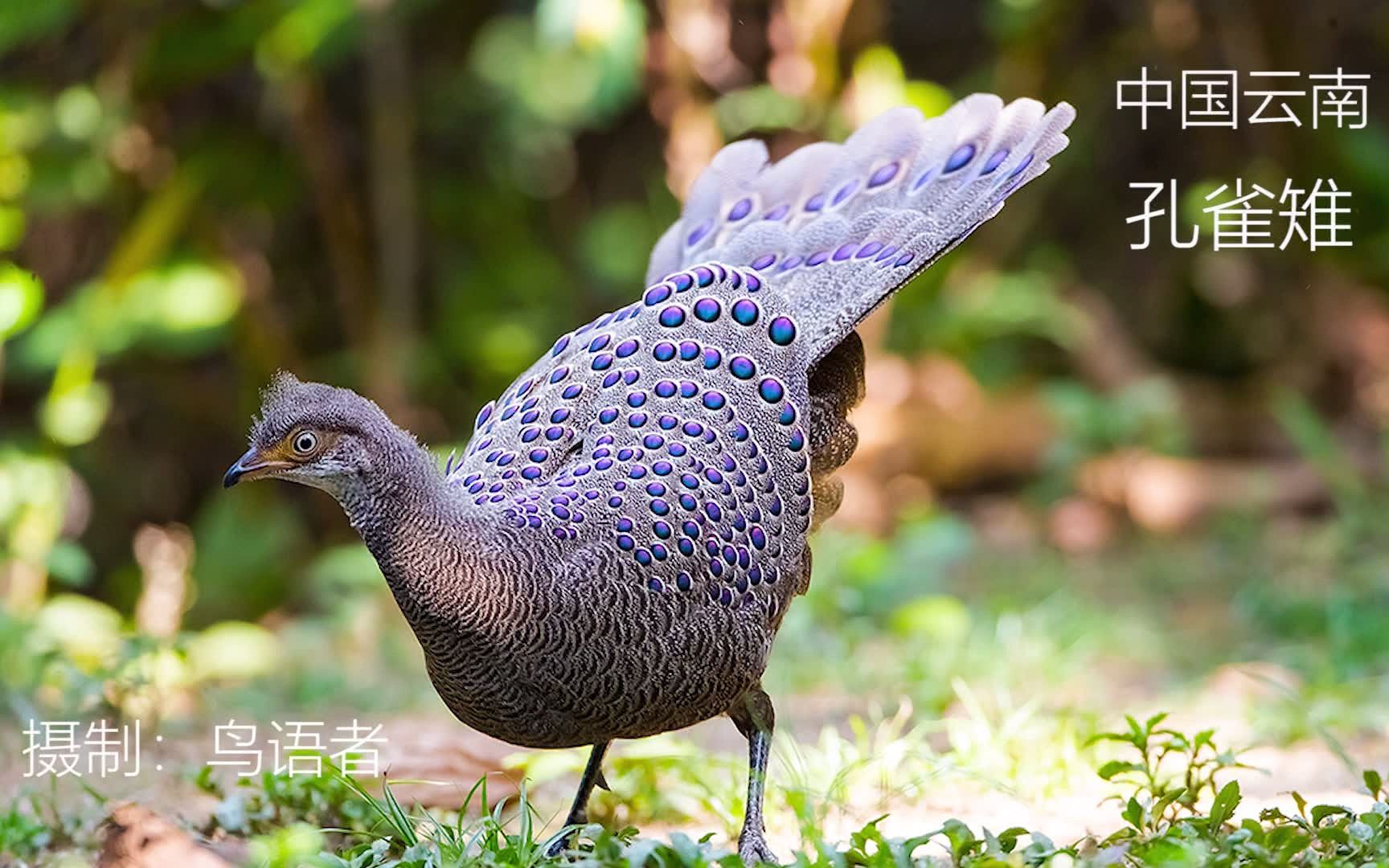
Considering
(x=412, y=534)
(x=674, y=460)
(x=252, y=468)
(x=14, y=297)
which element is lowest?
(x=412, y=534)

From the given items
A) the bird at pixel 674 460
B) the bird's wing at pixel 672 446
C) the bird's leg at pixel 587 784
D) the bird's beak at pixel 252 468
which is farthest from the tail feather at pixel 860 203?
the bird's beak at pixel 252 468

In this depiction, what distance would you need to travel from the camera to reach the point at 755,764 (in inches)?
136

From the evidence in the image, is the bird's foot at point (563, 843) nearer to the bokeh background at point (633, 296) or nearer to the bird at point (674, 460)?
the bird at point (674, 460)

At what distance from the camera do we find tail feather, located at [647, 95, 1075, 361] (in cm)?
365

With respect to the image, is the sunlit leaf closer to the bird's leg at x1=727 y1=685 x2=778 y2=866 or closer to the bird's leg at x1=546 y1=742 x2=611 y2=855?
the bird's leg at x1=546 y1=742 x2=611 y2=855

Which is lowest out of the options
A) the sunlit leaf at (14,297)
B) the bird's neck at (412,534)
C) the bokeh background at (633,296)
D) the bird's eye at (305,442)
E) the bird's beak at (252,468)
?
the bird's neck at (412,534)

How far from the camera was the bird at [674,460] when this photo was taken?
285 centimetres

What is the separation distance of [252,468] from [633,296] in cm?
654

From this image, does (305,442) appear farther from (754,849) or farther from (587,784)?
(754,849)

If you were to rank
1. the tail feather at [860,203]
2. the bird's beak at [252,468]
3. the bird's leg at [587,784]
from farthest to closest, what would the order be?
1. the tail feather at [860,203]
2. the bird's leg at [587,784]
3. the bird's beak at [252,468]

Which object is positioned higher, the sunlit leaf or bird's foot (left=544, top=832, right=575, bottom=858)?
the sunlit leaf

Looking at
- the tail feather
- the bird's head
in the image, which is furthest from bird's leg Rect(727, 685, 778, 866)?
the bird's head

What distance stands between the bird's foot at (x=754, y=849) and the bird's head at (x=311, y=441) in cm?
114

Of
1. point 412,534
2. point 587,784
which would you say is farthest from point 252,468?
point 587,784
